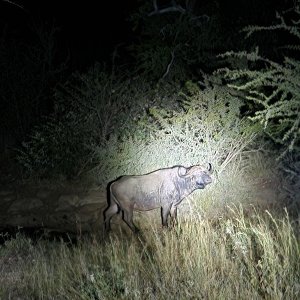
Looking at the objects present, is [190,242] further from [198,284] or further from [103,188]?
[103,188]

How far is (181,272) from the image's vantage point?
15.8 ft

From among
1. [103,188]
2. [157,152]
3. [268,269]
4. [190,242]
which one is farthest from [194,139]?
[268,269]

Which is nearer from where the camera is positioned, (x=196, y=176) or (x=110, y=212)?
(x=196, y=176)

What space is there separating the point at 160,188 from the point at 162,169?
0.33 m

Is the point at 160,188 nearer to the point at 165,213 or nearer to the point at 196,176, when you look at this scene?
the point at 165,213

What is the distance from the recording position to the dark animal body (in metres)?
7.64

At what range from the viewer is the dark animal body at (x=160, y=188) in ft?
25.1

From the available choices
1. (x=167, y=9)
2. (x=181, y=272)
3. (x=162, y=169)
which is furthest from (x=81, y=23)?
(x=181, y=272)

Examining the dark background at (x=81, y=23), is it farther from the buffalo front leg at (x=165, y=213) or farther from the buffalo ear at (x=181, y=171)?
the buffalo front leg at (x=165, y=213)

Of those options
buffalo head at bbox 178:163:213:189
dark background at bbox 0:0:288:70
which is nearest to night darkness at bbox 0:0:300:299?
buffalo head at bbox 178:163:213:189

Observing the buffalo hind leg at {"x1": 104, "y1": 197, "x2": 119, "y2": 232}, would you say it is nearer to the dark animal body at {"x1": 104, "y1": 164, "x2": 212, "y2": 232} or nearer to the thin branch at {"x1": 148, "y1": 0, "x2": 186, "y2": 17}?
the dark animal body at {"x1": 104, "y1": 164, "x2": 212, "y2": 232}

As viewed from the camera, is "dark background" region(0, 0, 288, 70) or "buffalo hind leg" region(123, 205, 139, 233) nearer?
"buffalo hind leg" region(123, 205, 139, 233)

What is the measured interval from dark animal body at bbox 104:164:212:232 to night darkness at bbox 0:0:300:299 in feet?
0.06

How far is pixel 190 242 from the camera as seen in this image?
548 centimetres
